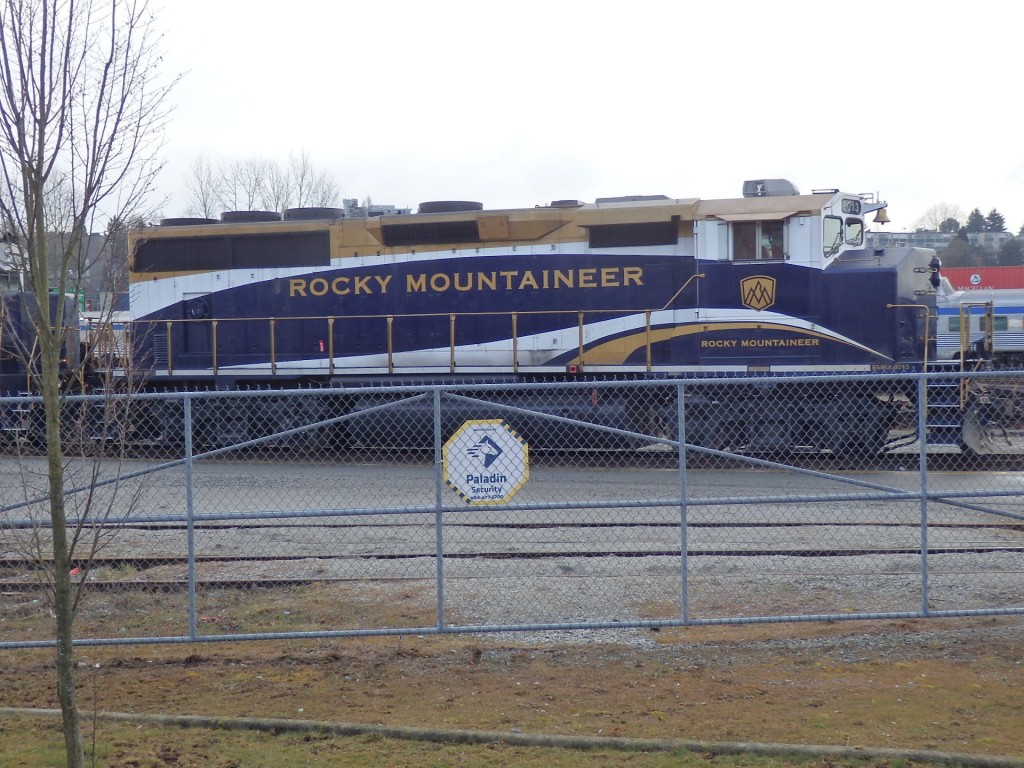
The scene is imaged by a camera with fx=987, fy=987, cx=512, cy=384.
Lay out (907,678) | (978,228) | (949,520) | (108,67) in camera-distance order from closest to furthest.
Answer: (108,67), (907,678), (949,520), (978,228)

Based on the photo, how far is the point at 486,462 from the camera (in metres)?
6.80

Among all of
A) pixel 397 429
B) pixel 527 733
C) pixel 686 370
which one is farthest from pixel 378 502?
pixel 527 733

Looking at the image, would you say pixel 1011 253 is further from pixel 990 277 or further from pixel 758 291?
pixel 758 291

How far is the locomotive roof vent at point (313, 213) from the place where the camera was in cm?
1728

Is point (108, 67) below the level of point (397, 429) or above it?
above

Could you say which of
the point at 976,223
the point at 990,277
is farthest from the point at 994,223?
the point at 990,277

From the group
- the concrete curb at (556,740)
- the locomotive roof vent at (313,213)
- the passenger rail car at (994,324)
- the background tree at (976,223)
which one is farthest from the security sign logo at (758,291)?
the background tree at (976,223)

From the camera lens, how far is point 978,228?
94.5 meters

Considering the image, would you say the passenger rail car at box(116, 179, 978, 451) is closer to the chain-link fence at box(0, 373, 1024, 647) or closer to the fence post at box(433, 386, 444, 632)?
the chain-link fence at box(0, 373, 1024, 647)

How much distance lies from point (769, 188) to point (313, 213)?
777 centimetres

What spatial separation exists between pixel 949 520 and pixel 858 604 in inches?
→ 141

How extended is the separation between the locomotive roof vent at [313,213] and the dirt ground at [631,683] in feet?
37.6

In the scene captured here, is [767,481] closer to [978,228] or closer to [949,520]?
[949,520]

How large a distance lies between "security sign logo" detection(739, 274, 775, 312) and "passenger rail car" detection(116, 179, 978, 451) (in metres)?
0.02
